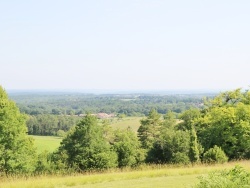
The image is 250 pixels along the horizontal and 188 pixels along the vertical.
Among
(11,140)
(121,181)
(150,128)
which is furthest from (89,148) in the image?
(150,128)

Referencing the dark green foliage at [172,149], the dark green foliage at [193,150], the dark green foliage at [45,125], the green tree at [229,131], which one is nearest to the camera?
the dark green foliage at [193,150]

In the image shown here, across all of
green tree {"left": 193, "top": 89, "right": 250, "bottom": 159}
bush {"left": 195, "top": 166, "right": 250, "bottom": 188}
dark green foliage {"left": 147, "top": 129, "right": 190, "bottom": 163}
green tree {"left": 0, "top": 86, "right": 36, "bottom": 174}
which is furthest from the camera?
green tree {"left": 193, "top": 89, "right": 250, "bottom": 159}

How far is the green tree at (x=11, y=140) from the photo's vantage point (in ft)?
66.4

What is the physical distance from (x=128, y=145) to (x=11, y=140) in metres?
10.9

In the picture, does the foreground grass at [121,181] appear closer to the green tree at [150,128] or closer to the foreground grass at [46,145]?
the green tree at [150,128]

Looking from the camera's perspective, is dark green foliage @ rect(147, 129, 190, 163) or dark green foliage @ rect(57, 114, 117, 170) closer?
dark green foliage @ rect(57, 114, 117, 170)

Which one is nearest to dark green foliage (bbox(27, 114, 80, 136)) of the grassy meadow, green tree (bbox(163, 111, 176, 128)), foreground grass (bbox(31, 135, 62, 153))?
foreground grass (bbox(31, 135, 62, 153))

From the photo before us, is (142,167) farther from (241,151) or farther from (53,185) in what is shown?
(241,151)

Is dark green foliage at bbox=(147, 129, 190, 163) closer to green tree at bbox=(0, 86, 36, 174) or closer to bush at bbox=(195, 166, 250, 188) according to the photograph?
green tree at bbox=(0, 86, 36, 174)

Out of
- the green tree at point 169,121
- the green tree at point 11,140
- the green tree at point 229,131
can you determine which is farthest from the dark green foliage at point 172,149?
the green tree at point 169,121

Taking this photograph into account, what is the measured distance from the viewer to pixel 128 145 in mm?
28797

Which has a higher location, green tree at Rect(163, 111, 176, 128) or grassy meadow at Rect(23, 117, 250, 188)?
grassy meadow at Rect(23, 117, 250, 188)

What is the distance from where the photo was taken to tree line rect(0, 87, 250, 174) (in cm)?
2084

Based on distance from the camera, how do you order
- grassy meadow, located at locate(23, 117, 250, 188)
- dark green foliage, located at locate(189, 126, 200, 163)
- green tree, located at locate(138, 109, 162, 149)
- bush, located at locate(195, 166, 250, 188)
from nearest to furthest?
bush, located at locate(195, 166, 250, 188), grassy meadow, located at locate(23, 117, 250, 188), dark green foliage, located at locate(189, 126, 200, 163), green tree, located at locate(138, 109, 162, 149)
